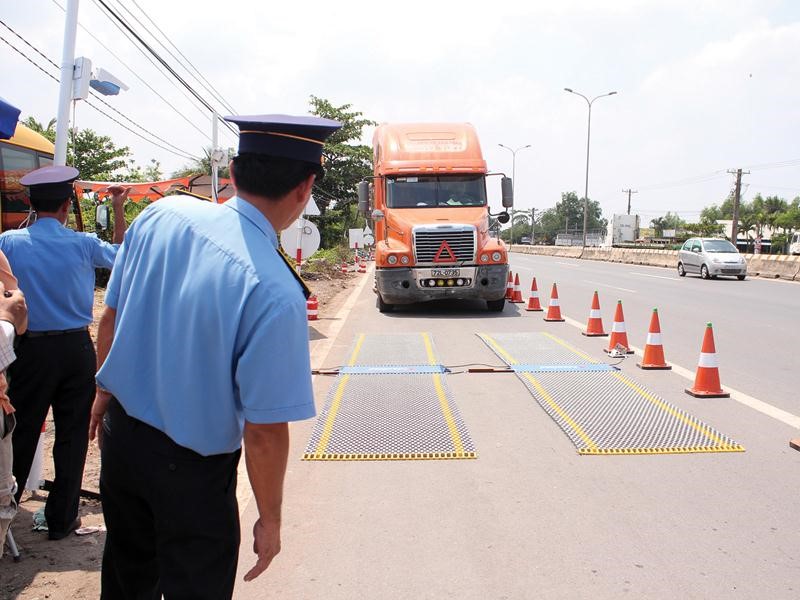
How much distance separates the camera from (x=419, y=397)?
21.9 feet

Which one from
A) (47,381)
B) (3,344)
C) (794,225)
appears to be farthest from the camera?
(794,225)

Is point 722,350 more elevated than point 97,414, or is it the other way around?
point 97,414

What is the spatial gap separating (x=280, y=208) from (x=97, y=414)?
1057mm

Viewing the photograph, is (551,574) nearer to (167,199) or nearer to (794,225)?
(167,199)

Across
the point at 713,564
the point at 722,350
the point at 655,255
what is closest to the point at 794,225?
the point at 655,255

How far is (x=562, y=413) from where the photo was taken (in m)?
6.05

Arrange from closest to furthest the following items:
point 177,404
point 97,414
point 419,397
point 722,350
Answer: point 177,404, point 97,414, point 419,397, point 722,350

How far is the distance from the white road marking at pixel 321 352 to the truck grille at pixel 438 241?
198 cm

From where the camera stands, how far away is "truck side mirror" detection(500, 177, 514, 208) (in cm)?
1408

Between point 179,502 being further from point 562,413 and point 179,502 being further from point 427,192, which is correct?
point 427,192

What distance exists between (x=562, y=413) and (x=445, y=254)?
723cm

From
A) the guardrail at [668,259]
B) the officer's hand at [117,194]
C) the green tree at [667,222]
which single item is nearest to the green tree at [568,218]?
the green tree at [667,222]

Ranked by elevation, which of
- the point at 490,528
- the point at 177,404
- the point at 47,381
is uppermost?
the point at 177,404

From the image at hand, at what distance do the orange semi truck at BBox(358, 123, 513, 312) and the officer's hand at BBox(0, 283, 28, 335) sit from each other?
33.8 ft
